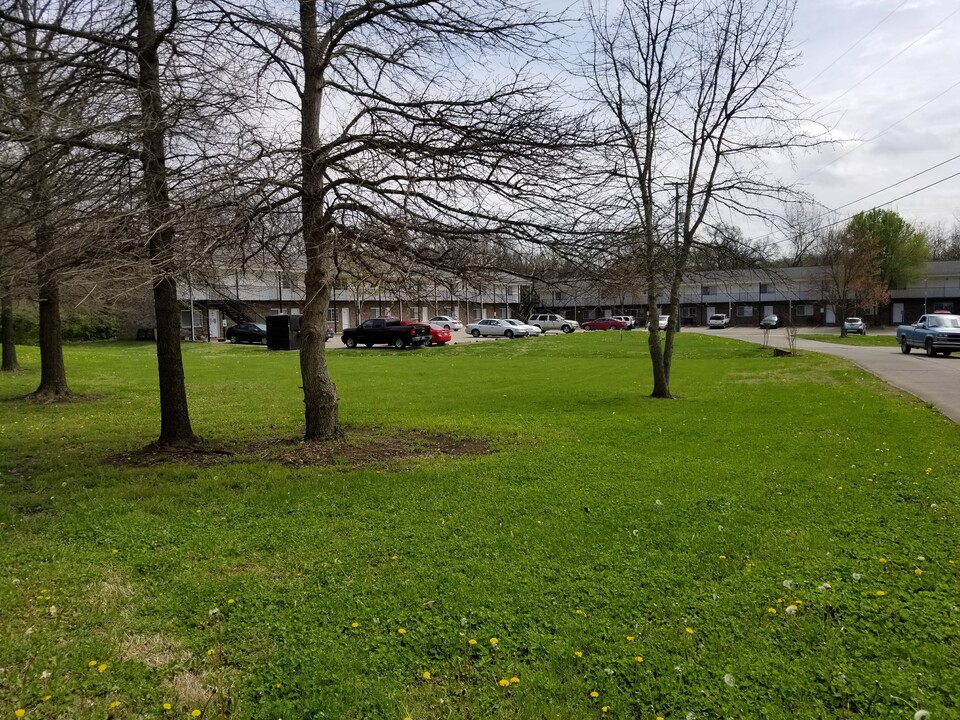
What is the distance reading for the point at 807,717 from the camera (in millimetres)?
3172

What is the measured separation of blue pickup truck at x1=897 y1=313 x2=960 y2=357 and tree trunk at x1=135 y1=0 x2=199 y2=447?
2875cm

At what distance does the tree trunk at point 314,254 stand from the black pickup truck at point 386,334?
27.6m

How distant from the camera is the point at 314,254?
7820mm

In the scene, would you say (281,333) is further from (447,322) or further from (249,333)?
(447,322)

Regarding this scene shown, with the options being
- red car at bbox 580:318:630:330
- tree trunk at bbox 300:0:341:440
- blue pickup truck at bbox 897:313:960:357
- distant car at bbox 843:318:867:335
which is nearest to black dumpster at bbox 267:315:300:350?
tree trunk at bbox 300:0:341:440

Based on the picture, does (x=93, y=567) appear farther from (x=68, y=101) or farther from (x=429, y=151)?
(x=68, y=101)

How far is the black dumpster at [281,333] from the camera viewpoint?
124ft

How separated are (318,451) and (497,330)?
42.0 metres

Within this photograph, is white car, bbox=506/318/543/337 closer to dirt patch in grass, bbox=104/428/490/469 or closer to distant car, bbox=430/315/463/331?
distant car, bbox=430/315/463/331

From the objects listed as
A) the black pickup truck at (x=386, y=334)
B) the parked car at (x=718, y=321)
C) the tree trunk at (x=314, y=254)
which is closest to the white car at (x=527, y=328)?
the black pickup truck at (x=386, y=334)

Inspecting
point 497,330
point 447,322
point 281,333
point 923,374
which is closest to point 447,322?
point 447,322

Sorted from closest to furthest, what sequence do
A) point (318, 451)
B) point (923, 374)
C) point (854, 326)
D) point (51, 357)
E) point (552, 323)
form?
point (318, 451) → point (51, 357) → point (923, 374) → point (854, 326) → point (552, 323)

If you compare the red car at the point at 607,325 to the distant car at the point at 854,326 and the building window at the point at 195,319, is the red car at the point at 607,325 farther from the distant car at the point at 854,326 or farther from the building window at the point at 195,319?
the building window at the point at 195,319

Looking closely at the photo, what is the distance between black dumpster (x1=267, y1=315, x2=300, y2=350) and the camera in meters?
37.8
